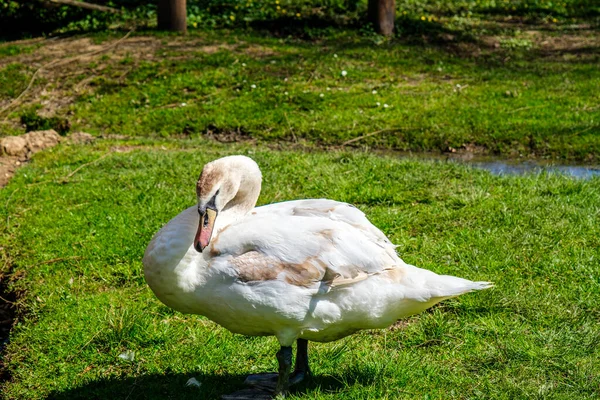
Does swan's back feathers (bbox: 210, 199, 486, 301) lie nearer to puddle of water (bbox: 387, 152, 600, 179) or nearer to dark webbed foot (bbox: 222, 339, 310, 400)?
dark webbed foot (bbox: 222, 339, 310, 400)

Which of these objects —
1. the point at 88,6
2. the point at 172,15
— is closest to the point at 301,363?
the point at 172,15

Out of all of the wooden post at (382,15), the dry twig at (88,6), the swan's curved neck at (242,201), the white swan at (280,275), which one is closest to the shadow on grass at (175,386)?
Answer: the white swan at (280,275)

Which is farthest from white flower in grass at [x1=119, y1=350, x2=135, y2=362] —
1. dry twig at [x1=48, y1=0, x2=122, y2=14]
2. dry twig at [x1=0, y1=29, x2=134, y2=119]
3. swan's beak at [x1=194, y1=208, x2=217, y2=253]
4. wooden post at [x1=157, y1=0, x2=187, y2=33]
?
dry twig at [x1=48, y1=0, x2=122, y2=14]

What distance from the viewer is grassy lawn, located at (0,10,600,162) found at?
9.34 metres

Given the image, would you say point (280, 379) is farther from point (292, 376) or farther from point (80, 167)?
point (80, 167)

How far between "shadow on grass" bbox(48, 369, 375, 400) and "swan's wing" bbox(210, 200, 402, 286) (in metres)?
0.67

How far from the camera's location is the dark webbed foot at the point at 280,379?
3895 millimetres

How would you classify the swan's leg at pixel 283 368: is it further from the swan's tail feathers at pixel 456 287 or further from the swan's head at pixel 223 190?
the swan's tail feathers at pixel 456 287

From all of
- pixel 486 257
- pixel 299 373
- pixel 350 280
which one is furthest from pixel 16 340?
pixel 486 257

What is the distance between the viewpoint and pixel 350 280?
374cm

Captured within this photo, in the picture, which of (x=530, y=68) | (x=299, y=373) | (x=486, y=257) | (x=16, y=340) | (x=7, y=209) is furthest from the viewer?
(x=530, y=68)

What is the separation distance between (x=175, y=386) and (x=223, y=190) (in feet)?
3.92

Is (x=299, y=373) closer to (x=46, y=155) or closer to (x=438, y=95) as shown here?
(x=46, y=155)

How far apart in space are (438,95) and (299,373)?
7.12 meters
